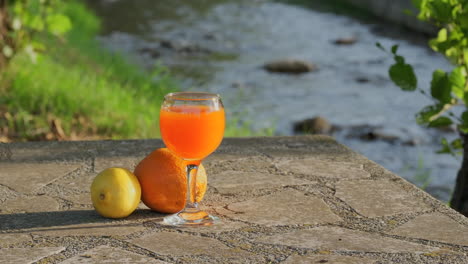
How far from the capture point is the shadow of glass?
1992 mm

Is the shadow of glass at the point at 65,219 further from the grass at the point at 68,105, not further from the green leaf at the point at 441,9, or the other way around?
the grass at the point at 68,105

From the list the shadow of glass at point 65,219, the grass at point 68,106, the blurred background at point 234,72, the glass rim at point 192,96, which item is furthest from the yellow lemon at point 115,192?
the grass at point 68,106

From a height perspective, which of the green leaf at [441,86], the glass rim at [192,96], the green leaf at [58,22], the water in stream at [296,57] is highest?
the green leaf at [58,22]

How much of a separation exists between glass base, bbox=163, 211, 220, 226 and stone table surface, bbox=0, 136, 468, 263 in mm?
31

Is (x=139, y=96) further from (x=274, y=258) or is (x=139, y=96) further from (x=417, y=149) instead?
(x=274, y=258)

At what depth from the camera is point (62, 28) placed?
14.8ft

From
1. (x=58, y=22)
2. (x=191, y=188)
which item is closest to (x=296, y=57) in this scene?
(x=58, y=22)

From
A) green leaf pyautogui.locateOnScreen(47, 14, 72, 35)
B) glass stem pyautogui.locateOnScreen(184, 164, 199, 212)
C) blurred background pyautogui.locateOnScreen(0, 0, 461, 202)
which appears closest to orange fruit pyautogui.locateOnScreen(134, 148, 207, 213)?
glass stem pyautogui.locateOnScreen(184, 164, 199, 212)

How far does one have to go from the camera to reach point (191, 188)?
199cm

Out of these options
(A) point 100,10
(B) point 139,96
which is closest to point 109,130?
(B) point 139,96

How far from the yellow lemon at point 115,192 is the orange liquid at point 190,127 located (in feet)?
0.52

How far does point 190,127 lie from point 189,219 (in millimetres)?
299

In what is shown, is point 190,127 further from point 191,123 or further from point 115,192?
point 115,192

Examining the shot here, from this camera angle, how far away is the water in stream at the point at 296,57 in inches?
212
